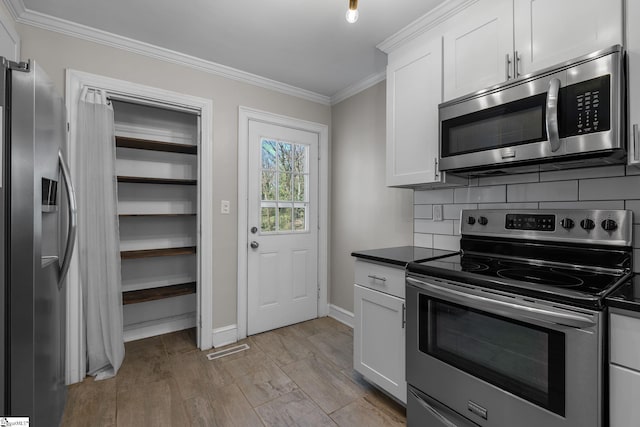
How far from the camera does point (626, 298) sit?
97cm

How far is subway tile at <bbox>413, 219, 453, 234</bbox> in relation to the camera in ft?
6.88

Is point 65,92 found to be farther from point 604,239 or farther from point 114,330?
point 604,239

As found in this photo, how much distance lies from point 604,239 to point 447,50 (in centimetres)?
128

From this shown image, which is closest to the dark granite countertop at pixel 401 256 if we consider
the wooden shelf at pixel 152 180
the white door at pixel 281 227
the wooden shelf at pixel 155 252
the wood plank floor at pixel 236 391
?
the wood plank floor at pixel 236 391

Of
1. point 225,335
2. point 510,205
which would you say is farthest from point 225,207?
point 510,205

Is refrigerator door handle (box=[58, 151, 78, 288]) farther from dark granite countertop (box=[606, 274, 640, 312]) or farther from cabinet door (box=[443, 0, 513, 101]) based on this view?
dark granite countertop (box=[606, 274, 640, 312])

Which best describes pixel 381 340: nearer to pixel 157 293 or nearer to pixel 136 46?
pixel 157 293

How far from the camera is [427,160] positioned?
186 cm

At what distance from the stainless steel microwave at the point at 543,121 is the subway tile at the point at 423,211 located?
0.54m

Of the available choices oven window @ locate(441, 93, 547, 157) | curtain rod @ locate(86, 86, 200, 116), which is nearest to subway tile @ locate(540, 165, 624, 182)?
oven window @ locate(441, 93, 547, 157)

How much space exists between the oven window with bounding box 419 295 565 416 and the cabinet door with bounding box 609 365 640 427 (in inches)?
5.1

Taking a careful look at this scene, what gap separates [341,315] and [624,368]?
2354 millimetres

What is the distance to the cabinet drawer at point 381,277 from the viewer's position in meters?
1.70

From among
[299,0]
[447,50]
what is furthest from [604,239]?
[299,0]
